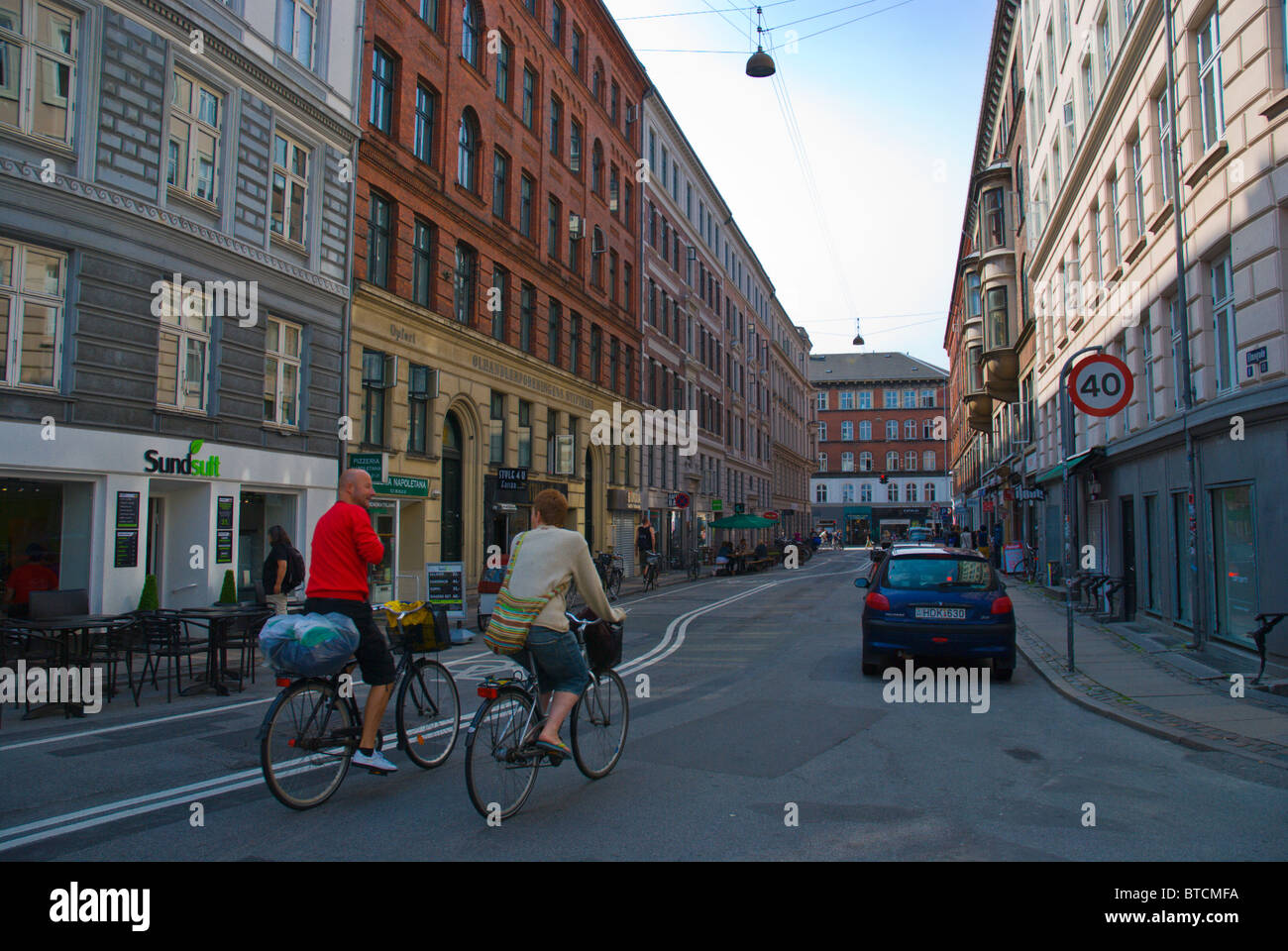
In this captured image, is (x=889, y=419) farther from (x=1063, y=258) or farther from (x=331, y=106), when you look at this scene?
(x=331, y=106)

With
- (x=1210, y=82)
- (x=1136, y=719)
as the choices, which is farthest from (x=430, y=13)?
(x=1136, y=719)

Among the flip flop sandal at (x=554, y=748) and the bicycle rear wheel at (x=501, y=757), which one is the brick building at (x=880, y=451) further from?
the bicycle rear wheel at (x=501, y=757)

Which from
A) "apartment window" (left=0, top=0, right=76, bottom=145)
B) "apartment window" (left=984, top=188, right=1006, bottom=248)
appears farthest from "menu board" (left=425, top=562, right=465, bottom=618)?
"apartment window" (left=984, top=188, right=1006, bottom=248)

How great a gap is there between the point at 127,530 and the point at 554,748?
418 inches

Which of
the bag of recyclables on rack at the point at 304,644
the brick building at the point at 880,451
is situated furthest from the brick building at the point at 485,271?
the brick building at the point at 880,451

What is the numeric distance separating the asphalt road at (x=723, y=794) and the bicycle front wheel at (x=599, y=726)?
0.14 m

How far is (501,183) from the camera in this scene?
88.2ft

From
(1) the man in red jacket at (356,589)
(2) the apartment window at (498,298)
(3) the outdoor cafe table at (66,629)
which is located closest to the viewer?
(1) the man in red jacket at (356,589)

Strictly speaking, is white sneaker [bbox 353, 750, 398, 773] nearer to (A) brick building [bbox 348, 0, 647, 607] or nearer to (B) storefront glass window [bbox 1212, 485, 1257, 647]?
(B) storefront glass window [bbox 1212, 485, 1257, 647]

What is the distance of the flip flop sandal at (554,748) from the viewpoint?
5277mm

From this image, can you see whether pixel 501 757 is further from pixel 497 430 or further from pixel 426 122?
pixel 497 430

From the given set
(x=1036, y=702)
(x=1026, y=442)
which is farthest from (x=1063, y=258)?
(x=1036, y=702)

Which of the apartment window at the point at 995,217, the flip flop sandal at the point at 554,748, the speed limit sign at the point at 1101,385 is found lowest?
the flip flop sandal at the point at 554,748

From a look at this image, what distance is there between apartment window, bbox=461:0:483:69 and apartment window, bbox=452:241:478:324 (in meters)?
5.10
